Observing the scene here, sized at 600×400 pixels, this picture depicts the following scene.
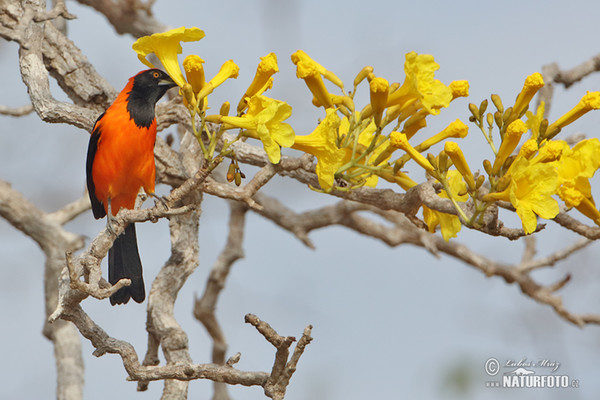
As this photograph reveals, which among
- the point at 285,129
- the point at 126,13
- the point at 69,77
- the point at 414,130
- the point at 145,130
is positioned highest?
the point at 126,13

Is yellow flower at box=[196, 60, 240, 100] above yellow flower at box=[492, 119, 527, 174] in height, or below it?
above

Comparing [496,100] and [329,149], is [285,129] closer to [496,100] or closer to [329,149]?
[329,149]

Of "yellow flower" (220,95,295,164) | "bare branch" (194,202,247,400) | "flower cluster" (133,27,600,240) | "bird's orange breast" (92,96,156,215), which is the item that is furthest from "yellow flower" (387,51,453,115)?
"bare branch" (194,202,247,400)

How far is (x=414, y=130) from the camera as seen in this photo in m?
3.24

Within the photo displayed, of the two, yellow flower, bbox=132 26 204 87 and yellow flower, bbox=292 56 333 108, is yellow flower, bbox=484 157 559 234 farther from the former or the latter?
yellow flower, bbox=132 26 204 87

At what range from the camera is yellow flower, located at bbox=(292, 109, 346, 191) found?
3109 mm

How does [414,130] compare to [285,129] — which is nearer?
[285,129]

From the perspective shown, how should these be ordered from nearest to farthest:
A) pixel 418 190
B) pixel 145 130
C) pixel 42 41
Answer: pixel 418 190
pixel 145 130
pixel 42 41

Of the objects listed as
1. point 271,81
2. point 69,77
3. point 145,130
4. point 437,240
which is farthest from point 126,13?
point 271,81

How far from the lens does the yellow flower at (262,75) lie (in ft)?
10.0

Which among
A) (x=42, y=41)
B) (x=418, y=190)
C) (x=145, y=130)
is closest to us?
(x=418, y=190)

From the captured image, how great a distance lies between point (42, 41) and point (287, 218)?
281 cm

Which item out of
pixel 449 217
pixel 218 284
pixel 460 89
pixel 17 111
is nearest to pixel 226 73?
pixel 460 89

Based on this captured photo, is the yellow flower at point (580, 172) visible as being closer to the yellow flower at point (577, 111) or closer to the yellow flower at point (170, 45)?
the yellow flower at point (577, 111)
